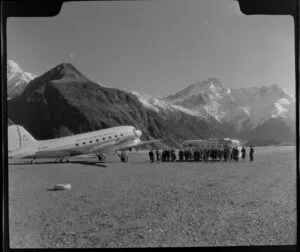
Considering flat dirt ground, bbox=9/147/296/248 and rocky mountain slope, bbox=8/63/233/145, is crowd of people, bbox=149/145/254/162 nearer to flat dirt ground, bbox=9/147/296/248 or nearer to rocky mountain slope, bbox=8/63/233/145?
rocky mountain slope, bbox=8/63/233/145

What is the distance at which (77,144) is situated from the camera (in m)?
25.3

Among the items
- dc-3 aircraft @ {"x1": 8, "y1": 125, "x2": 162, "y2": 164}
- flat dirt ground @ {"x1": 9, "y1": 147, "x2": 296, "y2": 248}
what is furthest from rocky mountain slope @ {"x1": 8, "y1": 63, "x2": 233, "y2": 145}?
flat dirt ground @ {"x1": 9, "y1": 147, "x2": 296, "y2": 248}

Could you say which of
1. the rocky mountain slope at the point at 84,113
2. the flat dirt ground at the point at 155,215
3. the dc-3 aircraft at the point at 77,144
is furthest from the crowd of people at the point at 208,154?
the flat dirt ground at the point at 155,215

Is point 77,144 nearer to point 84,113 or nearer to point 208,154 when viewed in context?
point 84,113

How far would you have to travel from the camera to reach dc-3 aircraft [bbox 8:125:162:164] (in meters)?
24.1

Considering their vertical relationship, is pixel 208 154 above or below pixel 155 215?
below

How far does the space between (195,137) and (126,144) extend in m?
8.72

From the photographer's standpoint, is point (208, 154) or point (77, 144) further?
point (77, 144)

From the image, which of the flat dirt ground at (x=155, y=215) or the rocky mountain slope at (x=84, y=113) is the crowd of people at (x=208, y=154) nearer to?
the rocky mountain slope at (x=84, y=113)

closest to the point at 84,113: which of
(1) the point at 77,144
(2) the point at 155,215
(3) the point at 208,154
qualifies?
(1) the point at 77,144

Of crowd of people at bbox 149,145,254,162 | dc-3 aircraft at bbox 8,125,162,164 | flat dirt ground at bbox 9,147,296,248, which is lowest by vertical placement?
crowd of people at bbox 149,145,254,162

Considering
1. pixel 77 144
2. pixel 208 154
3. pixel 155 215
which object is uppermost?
pixel 155 215

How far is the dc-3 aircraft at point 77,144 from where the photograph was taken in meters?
24.1

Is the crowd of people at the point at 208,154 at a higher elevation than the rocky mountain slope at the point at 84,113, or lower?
lower
